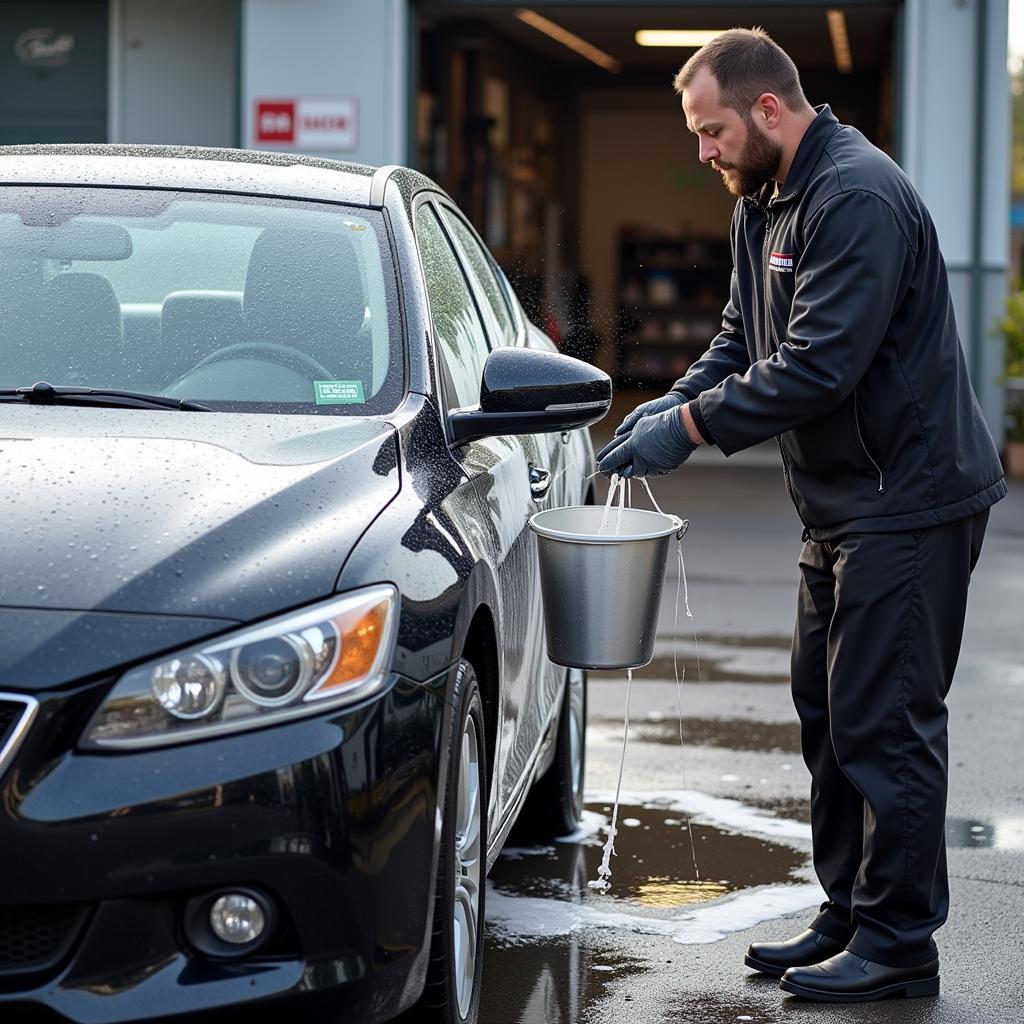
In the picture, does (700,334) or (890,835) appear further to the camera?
(700,334)

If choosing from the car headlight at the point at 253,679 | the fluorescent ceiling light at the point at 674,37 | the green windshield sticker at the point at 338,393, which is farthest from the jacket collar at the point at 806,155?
the fluorescent ceiling light at the point at 674,37

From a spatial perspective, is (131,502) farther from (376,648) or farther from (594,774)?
(594,774)

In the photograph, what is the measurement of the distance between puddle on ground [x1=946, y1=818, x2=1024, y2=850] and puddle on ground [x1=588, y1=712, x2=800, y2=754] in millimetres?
945

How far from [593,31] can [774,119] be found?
19.1 meters

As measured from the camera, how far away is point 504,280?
17.4 feet

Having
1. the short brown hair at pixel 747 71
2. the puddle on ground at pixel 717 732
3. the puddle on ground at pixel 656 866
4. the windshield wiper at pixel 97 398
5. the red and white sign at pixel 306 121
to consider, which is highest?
the red and white sign at pixel 306 121

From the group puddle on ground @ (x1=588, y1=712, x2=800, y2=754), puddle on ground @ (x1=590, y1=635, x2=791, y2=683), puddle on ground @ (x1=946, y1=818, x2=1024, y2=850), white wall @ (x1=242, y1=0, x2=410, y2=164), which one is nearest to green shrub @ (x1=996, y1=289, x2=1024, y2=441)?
white wall @ (x1=242, y1=0, x2=410, y2=164)

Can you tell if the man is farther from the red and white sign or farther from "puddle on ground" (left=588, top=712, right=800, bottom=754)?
the red and white sign

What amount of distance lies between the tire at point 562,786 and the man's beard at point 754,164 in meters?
1.44

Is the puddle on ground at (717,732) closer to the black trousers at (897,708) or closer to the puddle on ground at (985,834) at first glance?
the puddle on ground at (985,834)

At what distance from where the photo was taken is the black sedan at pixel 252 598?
2.49m

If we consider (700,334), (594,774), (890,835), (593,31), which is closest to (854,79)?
(700,334)

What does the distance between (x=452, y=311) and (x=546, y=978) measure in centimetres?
143

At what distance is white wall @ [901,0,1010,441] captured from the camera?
48.5ft
